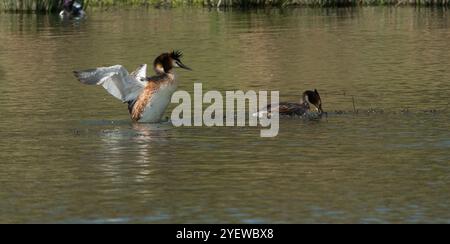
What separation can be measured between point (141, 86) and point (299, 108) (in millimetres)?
2238

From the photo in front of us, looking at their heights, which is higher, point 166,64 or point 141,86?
point 166,64

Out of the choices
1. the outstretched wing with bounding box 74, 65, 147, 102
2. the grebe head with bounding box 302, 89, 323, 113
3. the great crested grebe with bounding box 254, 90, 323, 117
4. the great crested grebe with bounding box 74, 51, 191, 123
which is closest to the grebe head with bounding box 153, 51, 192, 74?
the great crested grebe with bounding box 74, 51, 191, 123

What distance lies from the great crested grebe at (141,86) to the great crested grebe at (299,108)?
132 centimetres

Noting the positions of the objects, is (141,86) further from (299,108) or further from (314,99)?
(314,99)

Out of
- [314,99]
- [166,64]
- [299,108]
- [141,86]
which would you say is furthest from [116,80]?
[314,99]

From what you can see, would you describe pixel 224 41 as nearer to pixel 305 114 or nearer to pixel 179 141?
pixel 305 114

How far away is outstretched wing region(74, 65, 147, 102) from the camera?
723 inches

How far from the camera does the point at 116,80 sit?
18.6m

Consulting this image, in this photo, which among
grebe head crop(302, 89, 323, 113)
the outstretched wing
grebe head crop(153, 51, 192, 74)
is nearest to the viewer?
the outstretched wing

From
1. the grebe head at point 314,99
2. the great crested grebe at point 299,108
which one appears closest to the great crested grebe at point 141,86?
the great crested grebe at point 299,108

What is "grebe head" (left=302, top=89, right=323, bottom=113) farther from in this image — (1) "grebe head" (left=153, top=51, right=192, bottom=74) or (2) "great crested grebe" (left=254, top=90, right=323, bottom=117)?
(1) "grebe head" (left=153, top=51, right=192, bottom=74)

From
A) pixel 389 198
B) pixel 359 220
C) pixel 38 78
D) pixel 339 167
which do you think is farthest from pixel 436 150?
pixel 38 78

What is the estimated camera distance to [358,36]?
33.7m

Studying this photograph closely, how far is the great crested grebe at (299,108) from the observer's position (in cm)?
1879
